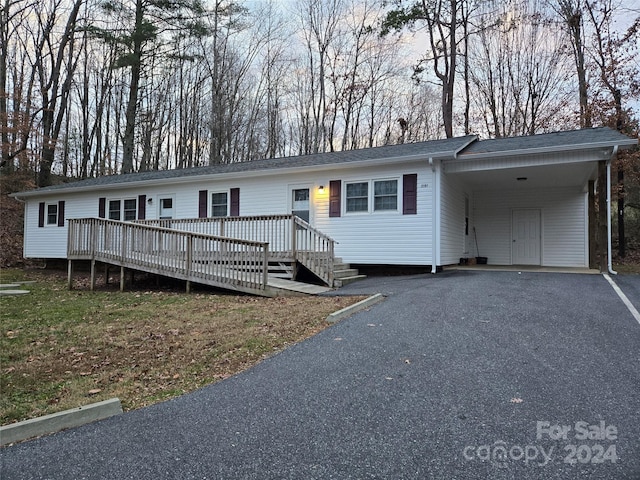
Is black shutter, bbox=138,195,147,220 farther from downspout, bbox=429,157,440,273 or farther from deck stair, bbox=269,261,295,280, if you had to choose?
downspout, bbox=429,157,440,273

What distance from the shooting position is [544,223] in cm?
1256

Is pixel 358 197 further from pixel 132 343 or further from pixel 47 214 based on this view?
pixel 47 214

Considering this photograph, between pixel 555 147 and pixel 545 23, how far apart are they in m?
13.9

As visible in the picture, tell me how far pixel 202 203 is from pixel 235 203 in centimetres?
120

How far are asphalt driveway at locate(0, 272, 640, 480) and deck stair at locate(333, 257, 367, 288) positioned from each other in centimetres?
424

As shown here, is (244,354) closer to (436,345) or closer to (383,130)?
(436,345)

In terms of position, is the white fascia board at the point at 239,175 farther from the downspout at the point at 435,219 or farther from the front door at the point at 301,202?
the front door at the point at 301,202

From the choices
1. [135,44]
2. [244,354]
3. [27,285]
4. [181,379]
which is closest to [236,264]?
[244,354]

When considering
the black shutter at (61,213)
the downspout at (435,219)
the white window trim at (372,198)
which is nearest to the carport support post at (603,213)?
the downspout at (435,219)

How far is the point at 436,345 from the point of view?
4.10 metres

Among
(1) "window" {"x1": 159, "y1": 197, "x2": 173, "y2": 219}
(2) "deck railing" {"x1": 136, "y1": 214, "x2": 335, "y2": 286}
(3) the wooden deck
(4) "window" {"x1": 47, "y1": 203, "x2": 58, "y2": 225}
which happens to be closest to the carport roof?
(2) "deck railing" {"x1": 136, "y1": 214, "x2": 335, "y2": 286}

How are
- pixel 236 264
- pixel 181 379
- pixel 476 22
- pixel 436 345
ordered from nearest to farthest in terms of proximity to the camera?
pixel 181 379 < pixel 436 345 < pixel 236 264 < pixel 476 22

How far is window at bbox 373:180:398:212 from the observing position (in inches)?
403

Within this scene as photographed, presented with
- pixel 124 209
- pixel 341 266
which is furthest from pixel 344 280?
pixel 124 209
